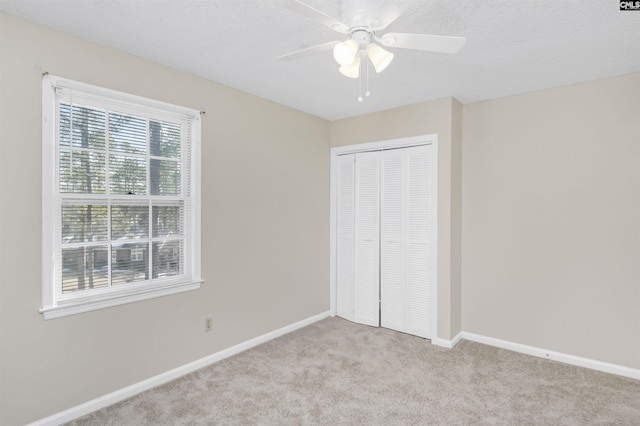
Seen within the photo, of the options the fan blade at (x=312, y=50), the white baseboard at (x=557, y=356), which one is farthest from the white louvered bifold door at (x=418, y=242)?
the fan blade at (x=312, y=50)

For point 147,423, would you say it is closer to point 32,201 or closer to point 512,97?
point 32,201

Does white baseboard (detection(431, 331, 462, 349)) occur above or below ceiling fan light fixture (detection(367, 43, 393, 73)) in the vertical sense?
below

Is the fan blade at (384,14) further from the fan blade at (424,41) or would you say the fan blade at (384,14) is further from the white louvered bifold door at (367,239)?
the white louvered bifold door at (367,239)

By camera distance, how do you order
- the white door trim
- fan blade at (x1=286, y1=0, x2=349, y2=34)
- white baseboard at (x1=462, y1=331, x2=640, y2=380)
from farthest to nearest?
the white door trim, white baseboard at (x1=462, y1=331, x2=640, y2=380), fan blade at (x1=286, y1=0, x2=349, y2=34)

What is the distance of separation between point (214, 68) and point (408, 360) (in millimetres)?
2943

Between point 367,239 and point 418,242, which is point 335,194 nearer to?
point 367,239

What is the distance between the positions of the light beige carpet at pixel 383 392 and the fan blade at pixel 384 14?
2.30 meters

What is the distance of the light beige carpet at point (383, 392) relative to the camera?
2211 mm

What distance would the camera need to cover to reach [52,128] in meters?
2.12

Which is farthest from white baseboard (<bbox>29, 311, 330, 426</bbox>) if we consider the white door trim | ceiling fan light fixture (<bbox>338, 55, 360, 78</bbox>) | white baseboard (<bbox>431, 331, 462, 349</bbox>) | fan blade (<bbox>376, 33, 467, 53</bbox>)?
fan blade (<bbox>376, 33, 467, 53</bbox>)

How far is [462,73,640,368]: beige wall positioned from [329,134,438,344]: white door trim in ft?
1.22

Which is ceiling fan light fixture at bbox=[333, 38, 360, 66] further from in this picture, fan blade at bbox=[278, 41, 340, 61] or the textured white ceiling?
the textured white ceiling

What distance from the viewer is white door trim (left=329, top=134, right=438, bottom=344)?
340cm

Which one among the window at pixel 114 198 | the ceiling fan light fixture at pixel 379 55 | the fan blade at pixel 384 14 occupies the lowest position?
the window at pixel 114 198
